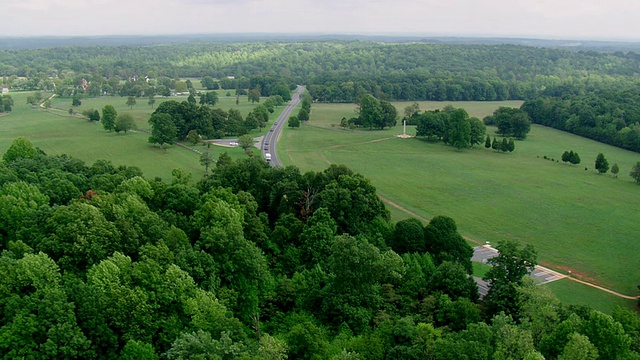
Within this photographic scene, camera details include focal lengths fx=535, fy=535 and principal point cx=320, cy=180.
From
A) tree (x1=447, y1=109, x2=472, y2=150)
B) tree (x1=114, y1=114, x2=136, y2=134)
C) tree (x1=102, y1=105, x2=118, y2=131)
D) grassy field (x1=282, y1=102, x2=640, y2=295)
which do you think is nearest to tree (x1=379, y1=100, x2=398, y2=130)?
grassy field (x1=282, y1=102, x2=640, y2=295)

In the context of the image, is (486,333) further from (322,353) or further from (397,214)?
(397,214)

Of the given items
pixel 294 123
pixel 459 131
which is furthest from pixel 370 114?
pixel 459 131

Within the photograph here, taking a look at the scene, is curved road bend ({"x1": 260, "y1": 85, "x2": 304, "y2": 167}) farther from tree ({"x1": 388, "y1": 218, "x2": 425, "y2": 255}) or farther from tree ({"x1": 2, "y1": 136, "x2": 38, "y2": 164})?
tree ({"x1": 388, "y1": 218, "x2": 425, "y2": 255})

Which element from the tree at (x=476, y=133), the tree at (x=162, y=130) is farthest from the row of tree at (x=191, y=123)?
the tree at (x=476, y=133)

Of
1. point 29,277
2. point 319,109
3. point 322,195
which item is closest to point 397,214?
point 322,195

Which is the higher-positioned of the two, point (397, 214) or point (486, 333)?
point (486, 333)

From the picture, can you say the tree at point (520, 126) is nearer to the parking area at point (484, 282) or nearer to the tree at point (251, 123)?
the tree at point (251, 123)
